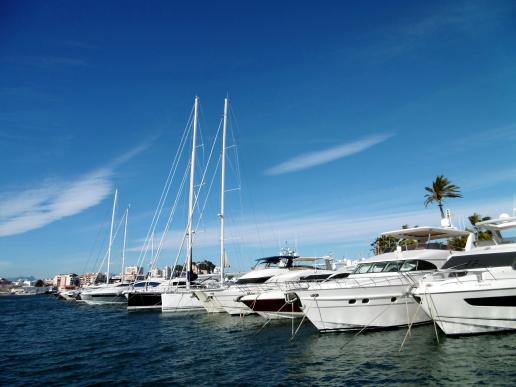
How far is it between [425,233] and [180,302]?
20468 mm

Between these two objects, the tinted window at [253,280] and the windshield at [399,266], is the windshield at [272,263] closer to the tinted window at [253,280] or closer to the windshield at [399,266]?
the tinted window at [253,280]

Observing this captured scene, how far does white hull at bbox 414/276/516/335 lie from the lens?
44.8 feet

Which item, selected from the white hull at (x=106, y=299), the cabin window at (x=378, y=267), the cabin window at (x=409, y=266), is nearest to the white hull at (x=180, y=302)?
the cabin window at (x=378, y=267)

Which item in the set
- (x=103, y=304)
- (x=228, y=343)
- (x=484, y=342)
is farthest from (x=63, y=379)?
(x=103, y=304)

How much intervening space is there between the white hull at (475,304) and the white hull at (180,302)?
2285cm

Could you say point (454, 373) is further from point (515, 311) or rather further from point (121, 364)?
point (121, 364)

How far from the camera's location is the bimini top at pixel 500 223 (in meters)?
19.7

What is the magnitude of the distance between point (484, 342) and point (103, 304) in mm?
47133

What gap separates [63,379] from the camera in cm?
1291

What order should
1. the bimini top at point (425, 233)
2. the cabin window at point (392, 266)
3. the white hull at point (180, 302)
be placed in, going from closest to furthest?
1. the cabin window at point (392, 266)
2. the bimini top at point (425, 233)
3. the white hull at point (180, 302)

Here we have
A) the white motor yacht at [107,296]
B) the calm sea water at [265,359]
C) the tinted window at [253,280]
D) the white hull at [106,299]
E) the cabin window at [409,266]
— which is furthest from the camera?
the white hull at [106,299]

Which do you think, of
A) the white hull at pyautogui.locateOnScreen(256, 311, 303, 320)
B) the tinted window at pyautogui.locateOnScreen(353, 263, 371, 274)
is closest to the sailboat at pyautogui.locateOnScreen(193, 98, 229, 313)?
the white hull at pyautogui.locateOnScreen(256, 311, 303, 320)

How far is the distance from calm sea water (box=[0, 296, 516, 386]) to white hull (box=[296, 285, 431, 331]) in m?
0.59

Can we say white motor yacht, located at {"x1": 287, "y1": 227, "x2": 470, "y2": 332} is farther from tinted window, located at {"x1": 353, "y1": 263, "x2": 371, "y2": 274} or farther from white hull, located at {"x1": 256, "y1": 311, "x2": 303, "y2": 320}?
white hull, located at {"x1": 256, "y1": 311, "x2": 303, "y2": 320}
